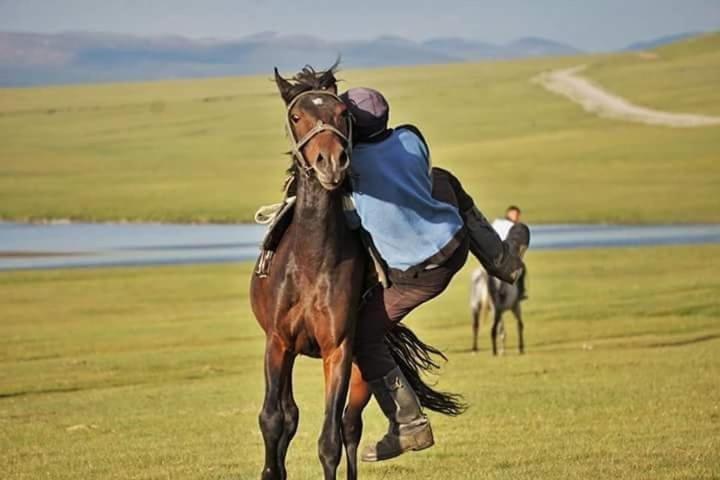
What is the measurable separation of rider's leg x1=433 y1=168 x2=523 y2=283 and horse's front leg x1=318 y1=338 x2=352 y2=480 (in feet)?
4.14

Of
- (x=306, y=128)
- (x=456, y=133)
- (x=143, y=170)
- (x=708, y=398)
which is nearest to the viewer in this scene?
(x=306, y=128)

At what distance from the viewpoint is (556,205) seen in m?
Answer: 51.4

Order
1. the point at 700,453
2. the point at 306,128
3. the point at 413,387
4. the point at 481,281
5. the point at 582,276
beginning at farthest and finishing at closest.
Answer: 1. the point at 582,276
2. the point at 481,281
3. the point at 700,453
4. the point at 413,387
5. the point at 306,128

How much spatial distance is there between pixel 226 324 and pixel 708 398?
12868 mm

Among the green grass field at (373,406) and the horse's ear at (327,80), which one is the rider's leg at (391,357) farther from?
the horse's ear at (327,80)

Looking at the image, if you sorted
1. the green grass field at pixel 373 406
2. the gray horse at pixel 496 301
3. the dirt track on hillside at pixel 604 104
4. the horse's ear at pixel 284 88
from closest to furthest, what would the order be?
the horse's ear at pixel 284 88 → the green grass field at pixel 373 406 → the gray horse at pixel 496 301 → the dirt track on hillside at pixel 604 104

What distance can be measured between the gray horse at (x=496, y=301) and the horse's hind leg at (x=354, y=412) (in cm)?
1179

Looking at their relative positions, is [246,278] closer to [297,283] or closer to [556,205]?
[556,205]

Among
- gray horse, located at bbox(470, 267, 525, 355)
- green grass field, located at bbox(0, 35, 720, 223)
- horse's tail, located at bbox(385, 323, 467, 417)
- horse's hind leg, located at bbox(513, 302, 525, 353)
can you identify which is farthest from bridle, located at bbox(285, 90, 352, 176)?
horse's hind leg, located at bbox(513, 302, 525, 353)

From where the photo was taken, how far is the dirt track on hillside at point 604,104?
82125 millimetres

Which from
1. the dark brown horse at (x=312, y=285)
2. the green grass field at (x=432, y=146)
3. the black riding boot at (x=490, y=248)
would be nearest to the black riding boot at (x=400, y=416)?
the dark brown horse at (x=312, y=285)

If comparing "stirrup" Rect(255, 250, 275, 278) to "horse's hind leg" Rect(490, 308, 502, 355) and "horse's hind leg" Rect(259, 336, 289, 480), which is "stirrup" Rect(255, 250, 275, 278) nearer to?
"horse's hind leg" Rect(259, 336, 289, 480)

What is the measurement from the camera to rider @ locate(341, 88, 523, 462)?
24.6 ft

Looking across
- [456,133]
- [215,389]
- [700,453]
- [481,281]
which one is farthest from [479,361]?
[456,133]
